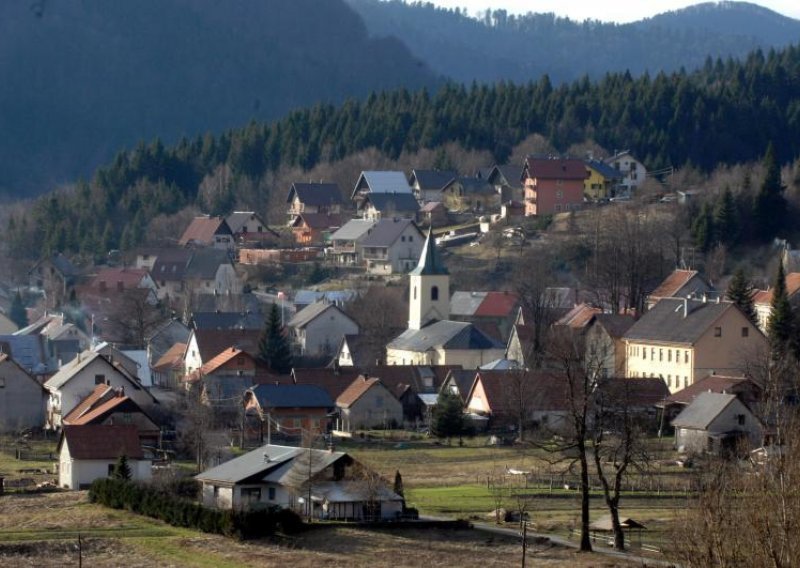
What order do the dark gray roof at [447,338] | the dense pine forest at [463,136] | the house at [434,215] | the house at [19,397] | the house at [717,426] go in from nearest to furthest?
1. the house at [717,426]
2. the house at [19,397]
3. the dark gray roof at [447,338]
4. the house at [434,215]
5. the dense pine forest at [463,136]

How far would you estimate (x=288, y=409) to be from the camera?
6291 centimetres

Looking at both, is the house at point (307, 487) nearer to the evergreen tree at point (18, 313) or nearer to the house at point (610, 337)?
the house at point (610, 337)

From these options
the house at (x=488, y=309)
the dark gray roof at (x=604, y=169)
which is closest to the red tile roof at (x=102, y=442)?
the house at (x=488, y=309)

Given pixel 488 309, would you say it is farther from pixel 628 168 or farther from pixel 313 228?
pixel 628 168

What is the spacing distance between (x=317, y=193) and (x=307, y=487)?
2589 inches

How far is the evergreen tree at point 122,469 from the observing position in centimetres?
4799

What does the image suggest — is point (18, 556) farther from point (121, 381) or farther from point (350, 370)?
point (350, 370)

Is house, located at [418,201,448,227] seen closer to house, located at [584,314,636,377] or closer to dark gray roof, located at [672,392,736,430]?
house, located at [584,314,636,377]

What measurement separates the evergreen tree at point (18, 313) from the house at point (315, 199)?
18.3 meters

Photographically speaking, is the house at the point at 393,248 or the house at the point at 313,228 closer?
the house at the point at 393,248

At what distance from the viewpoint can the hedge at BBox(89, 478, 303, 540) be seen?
41.8 metres

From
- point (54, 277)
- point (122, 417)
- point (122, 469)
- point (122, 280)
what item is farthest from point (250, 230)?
point (122, 469)

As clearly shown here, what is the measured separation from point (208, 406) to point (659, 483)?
60.6 ft

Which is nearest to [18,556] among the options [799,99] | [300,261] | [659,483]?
[659,483]
